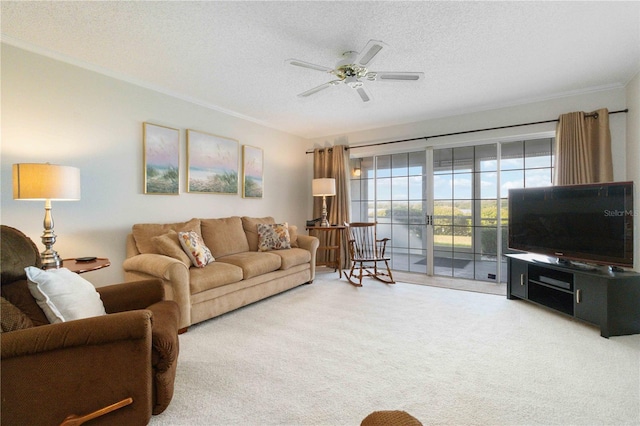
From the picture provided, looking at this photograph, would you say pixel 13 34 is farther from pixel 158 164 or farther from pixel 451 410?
pixel 451 410

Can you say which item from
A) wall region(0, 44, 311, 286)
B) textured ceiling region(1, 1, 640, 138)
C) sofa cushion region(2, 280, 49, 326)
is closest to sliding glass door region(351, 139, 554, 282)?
textured ceiling region(1, 1, 640, 138)

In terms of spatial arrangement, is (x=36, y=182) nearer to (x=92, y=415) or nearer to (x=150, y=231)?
(x=150, y=231)

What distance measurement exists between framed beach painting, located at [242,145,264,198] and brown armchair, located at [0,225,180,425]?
323cm

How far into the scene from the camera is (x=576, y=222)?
2.96 m

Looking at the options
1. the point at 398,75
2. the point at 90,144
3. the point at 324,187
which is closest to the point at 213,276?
the point at 90,144

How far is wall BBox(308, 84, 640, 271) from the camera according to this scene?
127 inches

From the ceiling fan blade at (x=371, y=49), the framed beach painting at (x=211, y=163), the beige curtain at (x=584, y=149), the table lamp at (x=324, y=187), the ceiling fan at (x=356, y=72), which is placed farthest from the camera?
the table lamp at (x=324, y=187)

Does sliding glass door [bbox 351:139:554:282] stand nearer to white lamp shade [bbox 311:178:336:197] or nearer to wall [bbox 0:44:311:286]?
white lamp shade [bbox 311:178:336:197]

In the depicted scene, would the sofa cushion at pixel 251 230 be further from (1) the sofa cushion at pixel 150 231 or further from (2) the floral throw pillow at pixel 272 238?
(1) the sofa cushion at pixel 150 231

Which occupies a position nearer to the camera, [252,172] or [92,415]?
[92,415]

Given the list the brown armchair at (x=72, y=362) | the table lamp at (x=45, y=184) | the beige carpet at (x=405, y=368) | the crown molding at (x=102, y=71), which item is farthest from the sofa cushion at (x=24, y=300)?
the crown molding at (x=102, y=71)

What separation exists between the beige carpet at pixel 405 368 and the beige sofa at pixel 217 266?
21 cm

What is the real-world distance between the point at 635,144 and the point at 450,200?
2081mm

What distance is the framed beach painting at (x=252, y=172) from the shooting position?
183 inches
